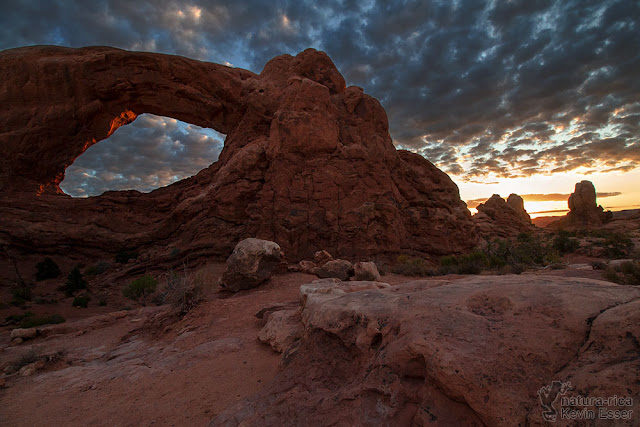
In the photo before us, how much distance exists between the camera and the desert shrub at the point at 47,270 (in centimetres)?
1630

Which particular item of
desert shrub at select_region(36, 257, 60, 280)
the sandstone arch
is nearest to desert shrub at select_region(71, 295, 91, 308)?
desert shrub at select_region(36, 257, 60, 280)

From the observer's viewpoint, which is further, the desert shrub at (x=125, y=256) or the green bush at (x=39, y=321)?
the desert shrub at (x=125, y=256)

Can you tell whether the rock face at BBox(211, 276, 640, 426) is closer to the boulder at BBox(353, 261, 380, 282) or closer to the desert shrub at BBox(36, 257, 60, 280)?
the boulder at BBox(353, 261, 380, 282)

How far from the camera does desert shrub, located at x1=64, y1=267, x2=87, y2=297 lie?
14961 millimetres

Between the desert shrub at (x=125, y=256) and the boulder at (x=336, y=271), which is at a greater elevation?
the desert shrub at (x=125, y=256)

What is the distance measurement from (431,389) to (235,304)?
248 inches

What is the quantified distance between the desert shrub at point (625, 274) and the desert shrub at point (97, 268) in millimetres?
22888

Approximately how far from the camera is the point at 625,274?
22.4 feet

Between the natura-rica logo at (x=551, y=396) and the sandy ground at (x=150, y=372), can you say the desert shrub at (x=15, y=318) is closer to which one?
the sandy ground at (x=150, y=372)

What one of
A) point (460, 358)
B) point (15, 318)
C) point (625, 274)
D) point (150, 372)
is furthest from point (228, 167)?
point (625, 274)

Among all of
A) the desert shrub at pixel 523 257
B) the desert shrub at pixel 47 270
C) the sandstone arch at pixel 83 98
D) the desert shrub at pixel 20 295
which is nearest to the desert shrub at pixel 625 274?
the desert shrub at pixel 523 257

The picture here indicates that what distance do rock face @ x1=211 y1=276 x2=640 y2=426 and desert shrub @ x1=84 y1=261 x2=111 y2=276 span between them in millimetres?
18888

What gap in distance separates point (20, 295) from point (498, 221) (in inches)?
1513

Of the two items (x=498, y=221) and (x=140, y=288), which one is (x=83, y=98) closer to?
(x=140, y=288)
